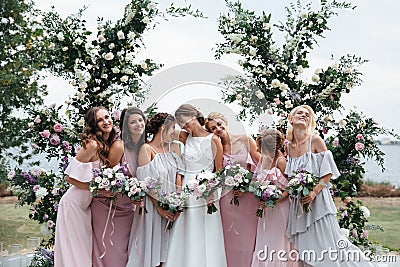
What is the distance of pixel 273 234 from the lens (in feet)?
15.6

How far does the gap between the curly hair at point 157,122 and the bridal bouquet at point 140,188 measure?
0.46 meters

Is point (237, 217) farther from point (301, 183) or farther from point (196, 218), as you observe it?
point (301, 183)

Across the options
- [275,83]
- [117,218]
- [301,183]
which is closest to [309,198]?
[301,183]

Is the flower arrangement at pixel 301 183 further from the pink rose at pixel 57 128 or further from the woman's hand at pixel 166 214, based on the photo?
the pink rose at pixel 57 128

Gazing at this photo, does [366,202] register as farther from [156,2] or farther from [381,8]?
[156,2]

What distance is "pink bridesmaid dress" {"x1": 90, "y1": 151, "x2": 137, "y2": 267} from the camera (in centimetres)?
473

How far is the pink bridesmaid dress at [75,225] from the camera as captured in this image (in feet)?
15.1

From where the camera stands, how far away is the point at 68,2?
6.80 m

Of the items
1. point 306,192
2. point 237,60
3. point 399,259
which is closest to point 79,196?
point 306,192

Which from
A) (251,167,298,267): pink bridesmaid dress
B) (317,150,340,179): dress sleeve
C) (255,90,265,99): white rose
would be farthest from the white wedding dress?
(255,90,265,99): white rose

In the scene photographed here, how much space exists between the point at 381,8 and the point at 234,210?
559 cm

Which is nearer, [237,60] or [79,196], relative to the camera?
[79,196]

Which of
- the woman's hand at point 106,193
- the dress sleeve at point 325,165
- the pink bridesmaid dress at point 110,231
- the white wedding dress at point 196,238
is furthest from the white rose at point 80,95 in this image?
the dress sleeve at point 325,165

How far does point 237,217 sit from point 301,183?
2.28 feet
